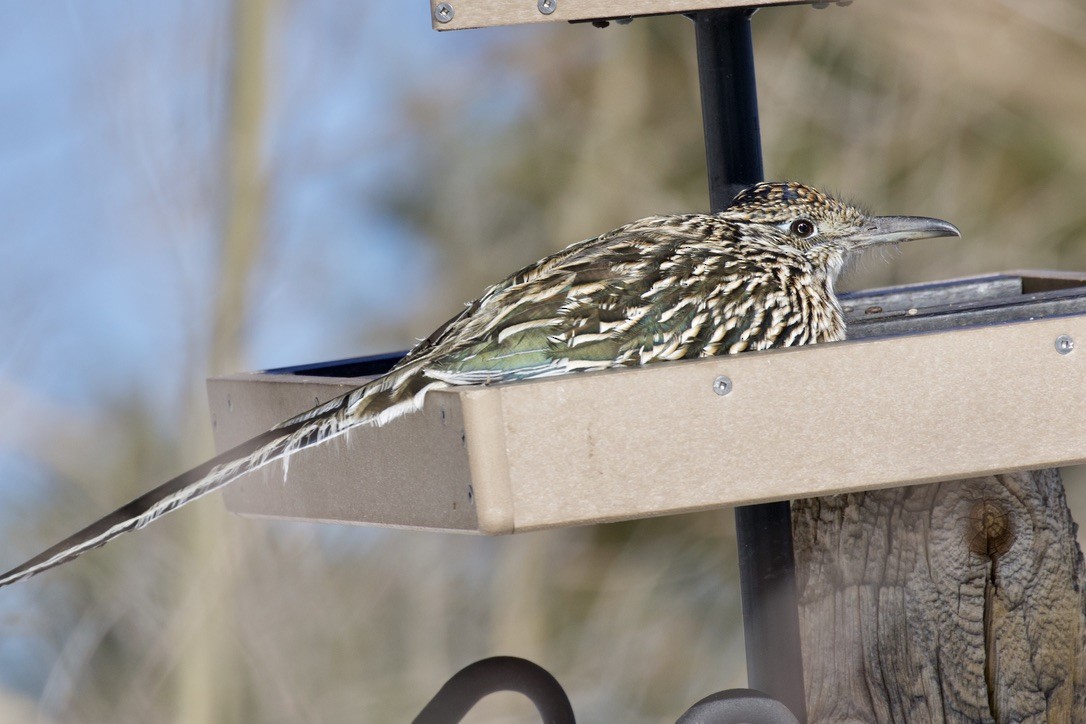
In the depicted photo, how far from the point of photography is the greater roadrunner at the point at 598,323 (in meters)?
2.48

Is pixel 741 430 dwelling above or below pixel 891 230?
below

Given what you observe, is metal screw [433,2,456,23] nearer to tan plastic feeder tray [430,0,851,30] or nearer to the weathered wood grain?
tan plastic feeder tray [430,0,851,30]

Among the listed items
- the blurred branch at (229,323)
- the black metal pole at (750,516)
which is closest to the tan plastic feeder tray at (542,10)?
the black metal pole at (750,516)

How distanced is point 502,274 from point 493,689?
306cm

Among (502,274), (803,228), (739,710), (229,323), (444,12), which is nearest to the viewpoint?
(739,710)

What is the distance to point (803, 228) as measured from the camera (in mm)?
3383

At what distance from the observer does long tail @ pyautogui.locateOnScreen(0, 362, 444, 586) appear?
95.3 inches

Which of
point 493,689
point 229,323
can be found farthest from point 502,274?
point 493,689

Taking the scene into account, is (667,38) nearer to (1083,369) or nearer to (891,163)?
(891,163)

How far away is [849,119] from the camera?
20.2 feet

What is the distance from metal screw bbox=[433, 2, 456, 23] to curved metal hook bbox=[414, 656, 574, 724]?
1.24m

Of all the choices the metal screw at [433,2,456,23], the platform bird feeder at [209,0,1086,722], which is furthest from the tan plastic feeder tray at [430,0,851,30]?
the platform bird feeder at [209,0,1086,722]

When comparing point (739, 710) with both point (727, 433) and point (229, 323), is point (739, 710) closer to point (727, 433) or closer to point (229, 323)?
point (727, 433)

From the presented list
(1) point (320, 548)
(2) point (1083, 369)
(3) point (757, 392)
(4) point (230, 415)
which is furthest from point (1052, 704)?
(1) point (320, 548)
